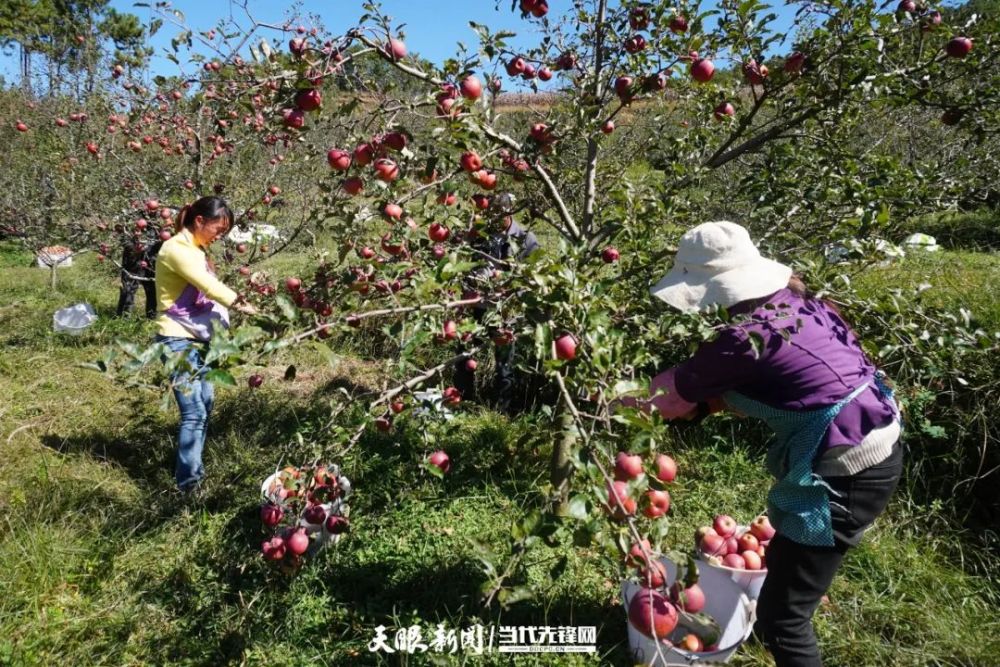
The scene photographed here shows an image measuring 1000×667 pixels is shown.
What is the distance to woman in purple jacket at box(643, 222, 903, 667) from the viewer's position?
1.60m

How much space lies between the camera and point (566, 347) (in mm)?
1504

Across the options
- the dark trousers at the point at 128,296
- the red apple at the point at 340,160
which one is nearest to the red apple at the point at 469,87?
the red apple at the point at 340,160

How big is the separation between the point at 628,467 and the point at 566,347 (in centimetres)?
32

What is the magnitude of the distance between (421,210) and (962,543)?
8.89 ft

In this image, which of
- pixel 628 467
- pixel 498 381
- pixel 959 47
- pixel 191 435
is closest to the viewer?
pixel 628 467

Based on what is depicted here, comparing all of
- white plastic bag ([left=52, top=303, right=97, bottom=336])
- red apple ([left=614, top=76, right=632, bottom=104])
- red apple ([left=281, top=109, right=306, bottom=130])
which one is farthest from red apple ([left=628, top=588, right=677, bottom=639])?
white plastic bag ([left=52, top=303, right=97, bottom=336])

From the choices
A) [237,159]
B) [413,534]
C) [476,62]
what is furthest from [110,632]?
[237,159]

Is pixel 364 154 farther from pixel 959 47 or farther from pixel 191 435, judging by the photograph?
pixel 959 47

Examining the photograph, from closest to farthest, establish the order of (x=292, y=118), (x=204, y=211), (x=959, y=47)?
(x=292, y=118)
(x=959, y=47)
(x=204, y=211)

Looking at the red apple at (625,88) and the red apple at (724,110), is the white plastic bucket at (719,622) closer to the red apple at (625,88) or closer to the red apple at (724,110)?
the red apple at (625,88)

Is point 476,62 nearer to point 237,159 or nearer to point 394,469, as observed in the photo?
point 394,469

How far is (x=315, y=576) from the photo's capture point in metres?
2.39

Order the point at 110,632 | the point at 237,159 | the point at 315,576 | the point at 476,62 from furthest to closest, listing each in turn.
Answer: the point at 237,159 → the point at 315,576 → the point at 110,632 → the point at 476,62

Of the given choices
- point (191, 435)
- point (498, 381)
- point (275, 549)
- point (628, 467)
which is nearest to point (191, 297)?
point (191, 435)
